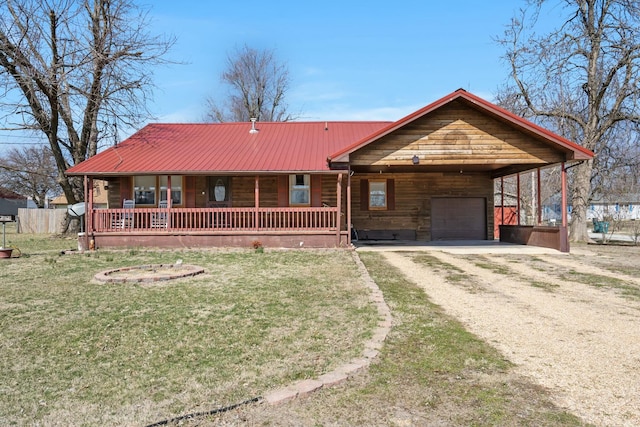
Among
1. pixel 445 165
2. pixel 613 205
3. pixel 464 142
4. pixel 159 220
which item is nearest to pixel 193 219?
pixel 159 220

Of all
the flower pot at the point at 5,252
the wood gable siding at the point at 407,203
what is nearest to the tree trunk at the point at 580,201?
the wood gable siding at the point at 407,203

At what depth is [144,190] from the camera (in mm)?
17812

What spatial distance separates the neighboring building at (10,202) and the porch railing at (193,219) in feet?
166

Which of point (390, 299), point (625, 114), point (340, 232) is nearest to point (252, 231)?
point (340, 232)

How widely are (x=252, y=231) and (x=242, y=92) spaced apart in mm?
31110

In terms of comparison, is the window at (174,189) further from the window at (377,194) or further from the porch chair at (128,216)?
the window at (377,194)

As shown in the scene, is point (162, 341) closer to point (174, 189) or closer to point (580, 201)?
point (174, 189)

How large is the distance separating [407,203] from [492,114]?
572 centimetres

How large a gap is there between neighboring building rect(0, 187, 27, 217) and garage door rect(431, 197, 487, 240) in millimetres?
56402

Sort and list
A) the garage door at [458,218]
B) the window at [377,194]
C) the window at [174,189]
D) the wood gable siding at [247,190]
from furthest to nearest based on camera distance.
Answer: the garage door at [458,218] → the window at [377,194] → the window at [174,189] → the wood gable siding at [247,190]

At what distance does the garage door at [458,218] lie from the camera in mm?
19672

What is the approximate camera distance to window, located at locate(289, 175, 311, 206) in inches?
689

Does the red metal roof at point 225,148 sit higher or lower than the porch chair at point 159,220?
higher

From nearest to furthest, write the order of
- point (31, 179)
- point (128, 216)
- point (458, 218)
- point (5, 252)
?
point (5, 252) < point (128, 216) < point (458, 218) < point (31, 179)
